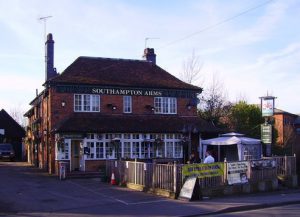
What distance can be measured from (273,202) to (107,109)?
710 inches

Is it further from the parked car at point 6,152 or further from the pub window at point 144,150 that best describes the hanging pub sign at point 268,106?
the parked car at point 6,152

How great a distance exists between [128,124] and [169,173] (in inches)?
548

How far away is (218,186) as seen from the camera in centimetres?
1911

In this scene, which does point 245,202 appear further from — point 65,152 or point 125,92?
point 125,92

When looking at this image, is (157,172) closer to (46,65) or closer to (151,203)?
(151,203)

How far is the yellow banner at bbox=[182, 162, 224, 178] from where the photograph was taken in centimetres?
1848

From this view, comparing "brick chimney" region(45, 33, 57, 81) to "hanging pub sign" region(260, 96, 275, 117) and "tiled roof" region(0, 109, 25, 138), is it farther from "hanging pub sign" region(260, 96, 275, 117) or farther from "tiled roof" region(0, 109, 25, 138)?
"tiled roof" region(0, 109, 25, 138)

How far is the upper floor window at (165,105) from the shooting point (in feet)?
114

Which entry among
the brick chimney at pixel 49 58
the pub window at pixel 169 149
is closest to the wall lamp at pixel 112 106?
the pub window at pixel 169 149

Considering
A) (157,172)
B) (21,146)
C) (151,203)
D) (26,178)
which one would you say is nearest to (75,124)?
(26,178)

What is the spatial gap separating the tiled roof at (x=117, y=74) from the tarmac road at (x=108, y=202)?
11.1m

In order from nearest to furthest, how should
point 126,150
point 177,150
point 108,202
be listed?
point 108,202
point 126,150
point 177,150

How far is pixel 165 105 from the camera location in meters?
34.9

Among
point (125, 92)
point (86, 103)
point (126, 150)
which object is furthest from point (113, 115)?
point (126, 150)
